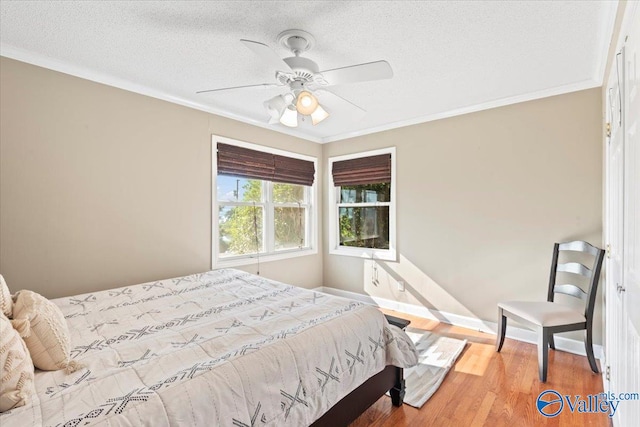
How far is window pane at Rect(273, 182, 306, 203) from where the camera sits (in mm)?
4109

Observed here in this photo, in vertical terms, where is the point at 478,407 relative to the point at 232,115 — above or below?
below

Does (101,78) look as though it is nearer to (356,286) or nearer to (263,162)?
(263,162)

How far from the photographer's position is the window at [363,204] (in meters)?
3.96

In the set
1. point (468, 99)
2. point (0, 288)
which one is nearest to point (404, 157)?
point (468, 99)

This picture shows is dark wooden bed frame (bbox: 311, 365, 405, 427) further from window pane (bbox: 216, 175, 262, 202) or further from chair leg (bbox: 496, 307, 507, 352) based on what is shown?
window pane (bbox: 216, 175, 262, 202)

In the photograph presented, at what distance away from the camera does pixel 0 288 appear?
1.30m

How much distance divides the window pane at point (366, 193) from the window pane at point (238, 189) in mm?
1253

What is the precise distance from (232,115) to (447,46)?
2.30 m

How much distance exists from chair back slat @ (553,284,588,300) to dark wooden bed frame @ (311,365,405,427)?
1692mm

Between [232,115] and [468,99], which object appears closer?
[468,99]

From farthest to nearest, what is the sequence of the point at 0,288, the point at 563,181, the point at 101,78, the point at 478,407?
1. the point at 563,181
2. the point at 101,78
3. the point at 478,407
4. the point at 0,288

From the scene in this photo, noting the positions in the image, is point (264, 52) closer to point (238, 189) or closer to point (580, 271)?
point (238, 189)

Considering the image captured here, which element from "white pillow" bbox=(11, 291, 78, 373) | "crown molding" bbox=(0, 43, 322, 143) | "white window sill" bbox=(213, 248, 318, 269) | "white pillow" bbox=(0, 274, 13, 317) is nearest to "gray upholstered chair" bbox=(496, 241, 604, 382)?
"white window sill" bbox=(213, 248, 318, 269)

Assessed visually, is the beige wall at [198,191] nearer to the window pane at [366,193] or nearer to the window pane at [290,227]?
the window pane at [366,193]
